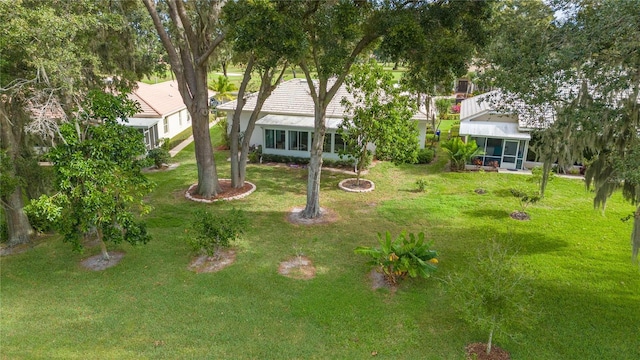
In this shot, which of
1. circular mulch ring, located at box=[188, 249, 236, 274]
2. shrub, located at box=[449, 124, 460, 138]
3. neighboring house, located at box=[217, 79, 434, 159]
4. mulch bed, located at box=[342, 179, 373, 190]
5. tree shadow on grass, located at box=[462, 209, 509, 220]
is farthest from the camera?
shrub, located at box=[449, 124, 460, 138]

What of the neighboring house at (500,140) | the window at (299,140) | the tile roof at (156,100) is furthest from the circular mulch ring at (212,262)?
the tile roof at (156,100)

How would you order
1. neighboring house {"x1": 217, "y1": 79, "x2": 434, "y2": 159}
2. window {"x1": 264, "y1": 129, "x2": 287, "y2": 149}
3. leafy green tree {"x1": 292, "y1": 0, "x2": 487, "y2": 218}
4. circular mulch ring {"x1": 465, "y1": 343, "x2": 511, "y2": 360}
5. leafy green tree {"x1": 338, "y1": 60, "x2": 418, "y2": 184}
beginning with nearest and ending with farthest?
circular mulch ring {"x1": 465, "y1": 343, "x2": 511, "y2": 360} → leafy green tree {"x1": 292, "y1": 0, "x2": 487, "y2": 218} → leafy green tree {"x1": 338, "y1": 60, "x2": 418, "y2": 184} → neighboring house {"x1": 217, "y1": 79, "x2": 434, "y2": 159} → window {"x1": 264, "y1": 129, "x2": 287, "y2": 149}

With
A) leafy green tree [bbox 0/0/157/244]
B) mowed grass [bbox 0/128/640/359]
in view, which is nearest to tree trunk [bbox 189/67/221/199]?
mowed grass [bbox 0/128/640/359]

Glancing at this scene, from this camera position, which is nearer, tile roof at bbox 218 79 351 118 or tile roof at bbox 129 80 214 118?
tile roof at bbox 218 79 351 118

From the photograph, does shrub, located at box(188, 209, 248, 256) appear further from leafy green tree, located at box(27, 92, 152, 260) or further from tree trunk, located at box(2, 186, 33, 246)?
tree trunk, located at box(2, 186, 33, 246)

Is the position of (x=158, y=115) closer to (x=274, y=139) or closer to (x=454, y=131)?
(x=274, y=139)

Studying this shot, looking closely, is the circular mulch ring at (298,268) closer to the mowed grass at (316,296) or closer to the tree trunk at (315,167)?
the mowed grass at (316,296)
